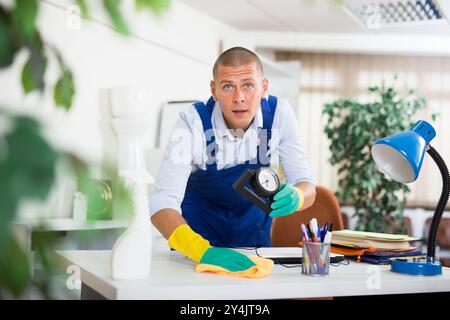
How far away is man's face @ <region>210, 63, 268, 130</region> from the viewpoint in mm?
1801

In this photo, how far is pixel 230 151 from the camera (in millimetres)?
1945

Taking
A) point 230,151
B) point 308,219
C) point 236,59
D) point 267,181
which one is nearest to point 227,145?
point 230,151

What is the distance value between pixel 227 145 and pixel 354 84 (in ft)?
14.8

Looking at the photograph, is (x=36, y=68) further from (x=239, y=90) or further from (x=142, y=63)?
(x=142, y=63)

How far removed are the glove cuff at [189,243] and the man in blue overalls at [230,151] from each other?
0.31 m

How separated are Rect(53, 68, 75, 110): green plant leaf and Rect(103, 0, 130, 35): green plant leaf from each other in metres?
0.08

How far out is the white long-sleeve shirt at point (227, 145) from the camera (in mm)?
1728

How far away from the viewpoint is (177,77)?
4480mm

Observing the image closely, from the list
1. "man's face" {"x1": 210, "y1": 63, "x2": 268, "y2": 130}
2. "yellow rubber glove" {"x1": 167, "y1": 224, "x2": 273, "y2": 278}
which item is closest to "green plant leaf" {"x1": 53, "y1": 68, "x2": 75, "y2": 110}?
"yellow rubber glove" {"x1": 167, "y1": 224, "x2": 273, "y2": 278}

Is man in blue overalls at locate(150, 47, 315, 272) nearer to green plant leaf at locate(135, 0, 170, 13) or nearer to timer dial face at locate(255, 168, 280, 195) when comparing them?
timer dial face at locate(255, 168, 280, 195)

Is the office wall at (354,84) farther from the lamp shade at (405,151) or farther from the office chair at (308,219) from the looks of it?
the lamp shade at (405,151)

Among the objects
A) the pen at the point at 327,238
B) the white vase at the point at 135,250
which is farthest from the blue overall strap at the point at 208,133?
the white vase at the point at 135,250
